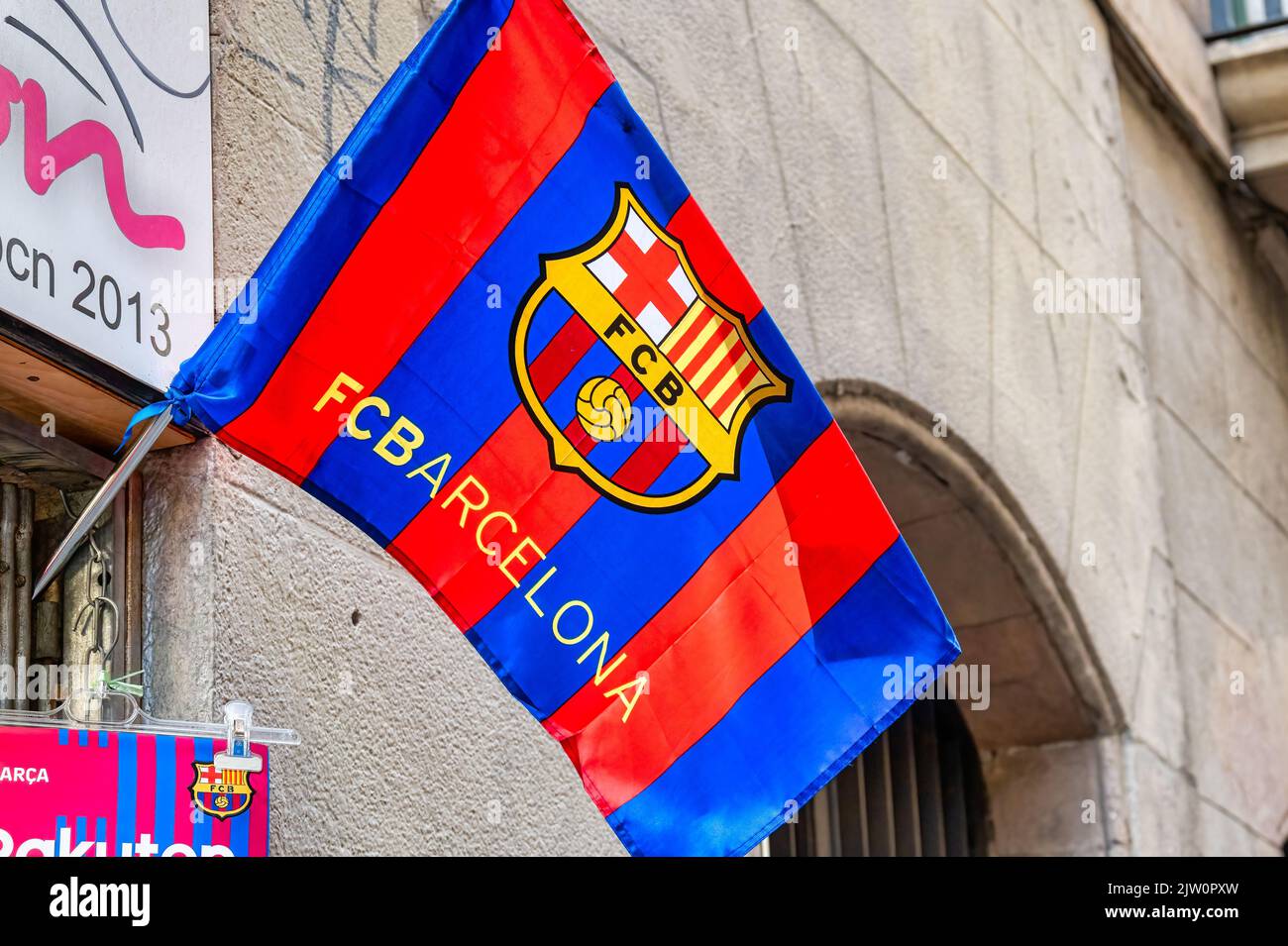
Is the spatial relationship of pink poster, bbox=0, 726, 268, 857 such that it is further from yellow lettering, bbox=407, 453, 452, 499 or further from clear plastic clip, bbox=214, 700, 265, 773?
yellow lettering, bbox=407, 453, 452, 499

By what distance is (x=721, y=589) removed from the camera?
313 cm

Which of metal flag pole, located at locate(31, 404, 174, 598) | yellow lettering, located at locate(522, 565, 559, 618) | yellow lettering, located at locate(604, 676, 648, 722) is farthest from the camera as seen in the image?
yellow lettering, located at locate(604, 676, 648, 722)

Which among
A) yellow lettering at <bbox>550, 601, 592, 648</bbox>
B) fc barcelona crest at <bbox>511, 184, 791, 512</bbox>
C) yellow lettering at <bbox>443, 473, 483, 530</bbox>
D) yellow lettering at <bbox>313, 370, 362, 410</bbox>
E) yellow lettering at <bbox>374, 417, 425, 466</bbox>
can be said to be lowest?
yellow lettering at <bbox>550, 601, 592, 648</bbox>

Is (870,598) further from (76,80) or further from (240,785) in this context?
(76,80)

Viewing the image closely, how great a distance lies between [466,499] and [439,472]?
61 mm

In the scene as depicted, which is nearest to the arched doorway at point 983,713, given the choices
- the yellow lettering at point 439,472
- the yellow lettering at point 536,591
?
the yellow lettering at point 536,591

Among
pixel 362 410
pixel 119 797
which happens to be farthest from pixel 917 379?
pixel 119 797

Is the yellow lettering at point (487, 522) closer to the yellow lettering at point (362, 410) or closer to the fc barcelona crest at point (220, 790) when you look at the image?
the yellow lettering at point (362, 410)

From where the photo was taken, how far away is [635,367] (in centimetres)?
302

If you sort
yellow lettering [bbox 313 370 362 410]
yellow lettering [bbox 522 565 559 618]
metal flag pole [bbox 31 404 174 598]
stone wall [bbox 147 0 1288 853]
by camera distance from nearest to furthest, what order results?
metal flag pole [bbox 31 404 174 598]
yellow lettering [bbox 313 370 362 410]
yellow lettering [bbox 522 565 559 618]
stone wall [bbox 147 0 1288 853]

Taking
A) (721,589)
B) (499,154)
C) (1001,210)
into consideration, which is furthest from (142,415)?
(1001,210)

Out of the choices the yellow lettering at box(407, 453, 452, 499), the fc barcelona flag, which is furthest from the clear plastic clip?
the yellow lettering at box(407, 453, 452, 499)

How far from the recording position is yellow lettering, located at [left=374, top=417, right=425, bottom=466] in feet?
8.87

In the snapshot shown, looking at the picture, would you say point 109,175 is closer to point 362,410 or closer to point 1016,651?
point 362,410
